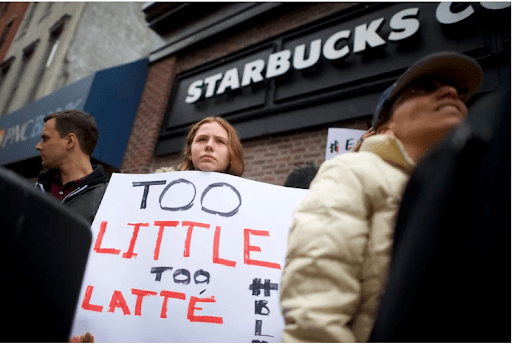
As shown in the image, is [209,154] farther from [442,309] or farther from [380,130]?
[442,309]

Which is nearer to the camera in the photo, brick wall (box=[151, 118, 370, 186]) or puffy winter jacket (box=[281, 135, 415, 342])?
puffy winter jacket (box=[281, 135, 415, 342])

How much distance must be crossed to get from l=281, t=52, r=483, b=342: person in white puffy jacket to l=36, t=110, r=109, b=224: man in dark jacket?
5.35ft

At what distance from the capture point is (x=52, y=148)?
2.23m

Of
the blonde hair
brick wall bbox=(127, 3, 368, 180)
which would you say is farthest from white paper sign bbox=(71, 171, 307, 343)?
brick wall bbox=(127, 3, 368, 180)

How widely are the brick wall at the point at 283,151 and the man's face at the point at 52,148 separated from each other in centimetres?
266

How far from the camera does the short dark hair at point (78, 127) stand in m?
2.32

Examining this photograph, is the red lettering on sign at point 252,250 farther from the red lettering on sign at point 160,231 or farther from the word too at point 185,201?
the red lettering on sign at point 160,231

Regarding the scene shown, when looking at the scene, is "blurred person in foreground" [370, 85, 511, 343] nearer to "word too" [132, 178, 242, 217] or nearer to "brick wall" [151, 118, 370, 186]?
"word too" [132, 178, 242, 217]

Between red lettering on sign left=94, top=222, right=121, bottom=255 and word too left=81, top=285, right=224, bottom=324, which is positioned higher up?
red lettering on sign left=94, top=222, right=121, bottom=255

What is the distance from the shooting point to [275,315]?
1225 millimetres

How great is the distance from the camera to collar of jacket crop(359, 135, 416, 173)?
2.73 ft

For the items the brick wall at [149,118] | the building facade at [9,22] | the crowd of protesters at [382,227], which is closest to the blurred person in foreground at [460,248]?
the crowd of protesters at [382,227]

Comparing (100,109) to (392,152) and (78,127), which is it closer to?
(78,127)

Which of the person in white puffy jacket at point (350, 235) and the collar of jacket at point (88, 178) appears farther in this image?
the collar of jacket at point (88, 178)
